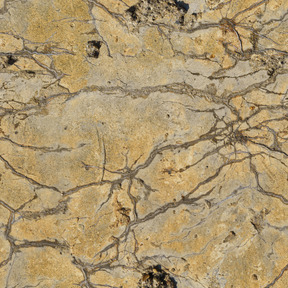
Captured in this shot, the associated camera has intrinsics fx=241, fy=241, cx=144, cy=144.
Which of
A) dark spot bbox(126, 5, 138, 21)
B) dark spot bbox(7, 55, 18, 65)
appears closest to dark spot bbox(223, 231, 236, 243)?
dark spot bbox(126, 5, 138, 21)

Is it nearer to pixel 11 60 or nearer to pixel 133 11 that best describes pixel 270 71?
pixel 133 11

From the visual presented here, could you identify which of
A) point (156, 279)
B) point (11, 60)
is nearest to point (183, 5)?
point (11, 60)

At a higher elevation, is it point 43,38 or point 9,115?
point 43,38

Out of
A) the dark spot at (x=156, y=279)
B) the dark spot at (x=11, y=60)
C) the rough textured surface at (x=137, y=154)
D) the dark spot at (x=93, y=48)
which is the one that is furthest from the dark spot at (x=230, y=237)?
the dark spot at (x=11, y=60)

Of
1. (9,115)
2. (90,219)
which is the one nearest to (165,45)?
(9,115)

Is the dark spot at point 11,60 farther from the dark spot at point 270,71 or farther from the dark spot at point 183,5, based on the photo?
the dark spot at point 270,71

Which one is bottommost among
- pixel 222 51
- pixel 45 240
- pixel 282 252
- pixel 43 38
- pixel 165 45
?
pixel 282 252

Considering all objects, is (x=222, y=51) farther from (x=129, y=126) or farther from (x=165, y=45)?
(x=129, y=126)
